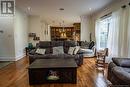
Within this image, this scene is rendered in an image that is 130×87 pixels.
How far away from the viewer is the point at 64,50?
636cm

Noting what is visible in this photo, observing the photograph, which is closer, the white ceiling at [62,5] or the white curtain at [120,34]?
the white curtain at [120,34]

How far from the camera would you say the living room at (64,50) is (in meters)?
3.81

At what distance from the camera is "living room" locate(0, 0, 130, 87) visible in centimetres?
381

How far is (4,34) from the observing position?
22.6 ft

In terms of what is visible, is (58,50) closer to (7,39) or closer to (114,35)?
(114,35)

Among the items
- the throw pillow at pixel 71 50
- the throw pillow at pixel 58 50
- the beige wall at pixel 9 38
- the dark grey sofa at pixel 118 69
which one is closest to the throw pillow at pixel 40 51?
the throw pillow at pixel 58 50

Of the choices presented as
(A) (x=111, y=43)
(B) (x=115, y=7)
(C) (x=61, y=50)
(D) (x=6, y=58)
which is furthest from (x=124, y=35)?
(D) (x=6, y=58)

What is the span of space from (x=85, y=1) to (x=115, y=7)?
1198mm

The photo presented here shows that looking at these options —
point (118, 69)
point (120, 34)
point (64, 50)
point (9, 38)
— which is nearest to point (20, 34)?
point (9, 38)

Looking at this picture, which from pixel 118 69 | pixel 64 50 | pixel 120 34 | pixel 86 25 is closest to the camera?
pixel 118 69

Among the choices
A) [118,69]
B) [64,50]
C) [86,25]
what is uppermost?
[86,25]

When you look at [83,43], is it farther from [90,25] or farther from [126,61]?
[126,61]

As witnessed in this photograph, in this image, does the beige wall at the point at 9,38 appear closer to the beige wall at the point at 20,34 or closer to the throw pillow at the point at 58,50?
the beige wall at the point at 20,34

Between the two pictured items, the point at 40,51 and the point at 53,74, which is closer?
the point at 53,74
